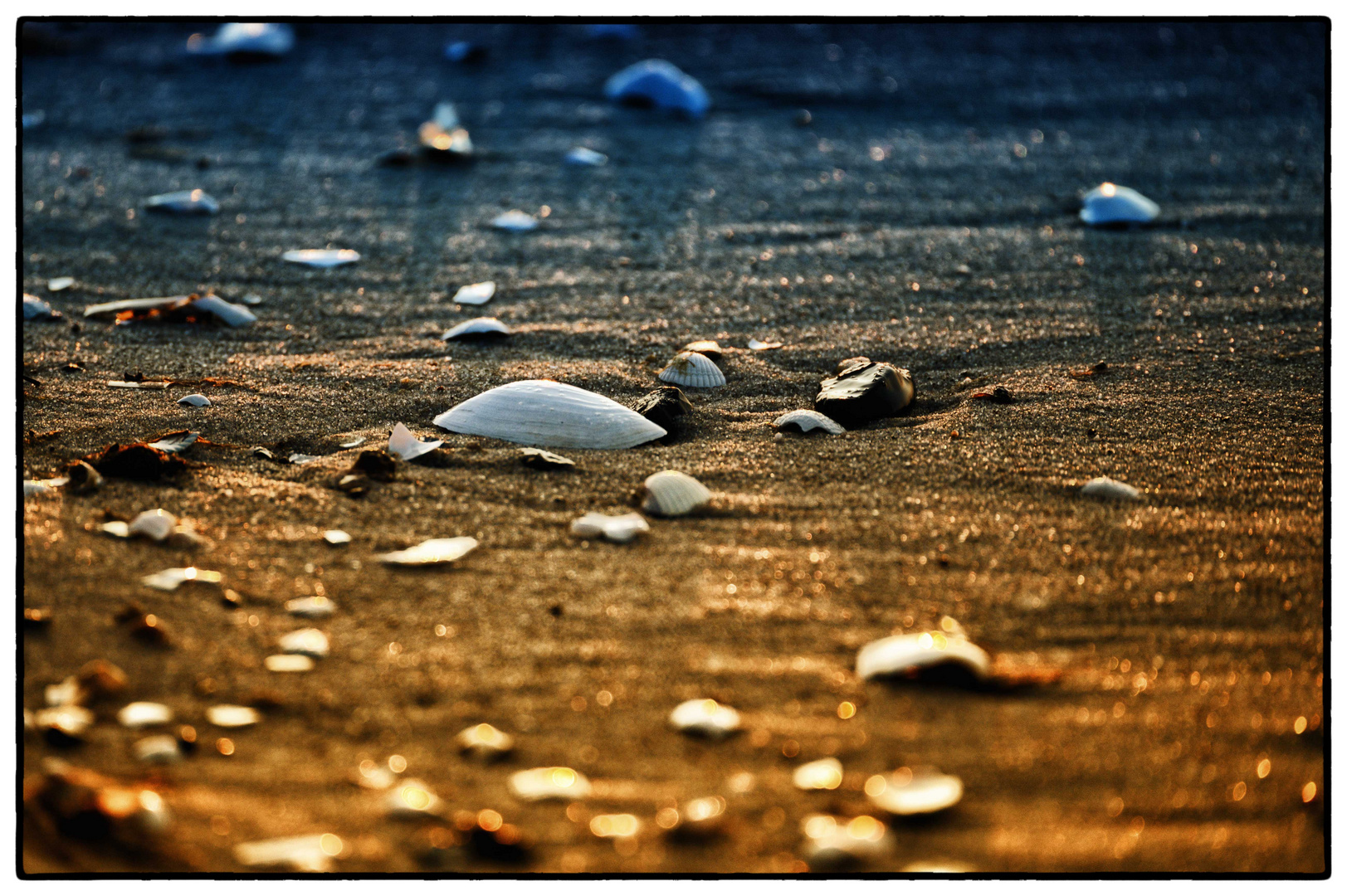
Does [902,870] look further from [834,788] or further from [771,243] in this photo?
[771,243]

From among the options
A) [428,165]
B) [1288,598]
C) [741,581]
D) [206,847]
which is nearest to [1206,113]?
[428,165]

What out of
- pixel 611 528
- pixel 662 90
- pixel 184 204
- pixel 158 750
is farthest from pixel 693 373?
pixel 662 90

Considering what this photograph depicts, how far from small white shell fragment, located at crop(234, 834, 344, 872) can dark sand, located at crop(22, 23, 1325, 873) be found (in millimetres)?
21

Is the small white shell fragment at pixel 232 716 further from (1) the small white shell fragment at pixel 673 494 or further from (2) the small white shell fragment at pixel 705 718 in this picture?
(1) the small white shell fragment at pixel 673 494

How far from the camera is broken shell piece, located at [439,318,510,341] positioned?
3184 mm

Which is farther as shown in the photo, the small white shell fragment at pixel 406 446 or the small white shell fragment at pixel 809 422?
the small white shell fragment at pixel 809 422

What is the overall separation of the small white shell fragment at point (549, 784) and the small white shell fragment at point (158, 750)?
0.47 meters

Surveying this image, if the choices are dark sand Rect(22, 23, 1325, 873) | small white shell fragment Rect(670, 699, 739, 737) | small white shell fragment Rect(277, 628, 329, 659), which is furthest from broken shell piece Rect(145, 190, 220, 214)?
small white shell fragment Rect(670, 699, 739, 737)

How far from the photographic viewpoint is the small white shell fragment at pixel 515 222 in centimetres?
421

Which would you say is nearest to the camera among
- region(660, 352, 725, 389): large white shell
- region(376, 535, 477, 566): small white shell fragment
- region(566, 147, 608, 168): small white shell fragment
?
region(376, 535, 477, 566): small white shell fragment

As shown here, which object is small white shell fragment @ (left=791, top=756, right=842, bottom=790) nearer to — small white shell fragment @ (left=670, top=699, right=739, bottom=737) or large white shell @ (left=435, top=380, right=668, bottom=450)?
small white shell fragment @ (left=670, top=699, right=739, bottom=737)

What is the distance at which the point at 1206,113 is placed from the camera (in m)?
5.52

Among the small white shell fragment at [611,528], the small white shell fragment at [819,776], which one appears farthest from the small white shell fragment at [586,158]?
the small white shell fragment at [819,776]

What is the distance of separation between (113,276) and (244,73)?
10.4 feet
